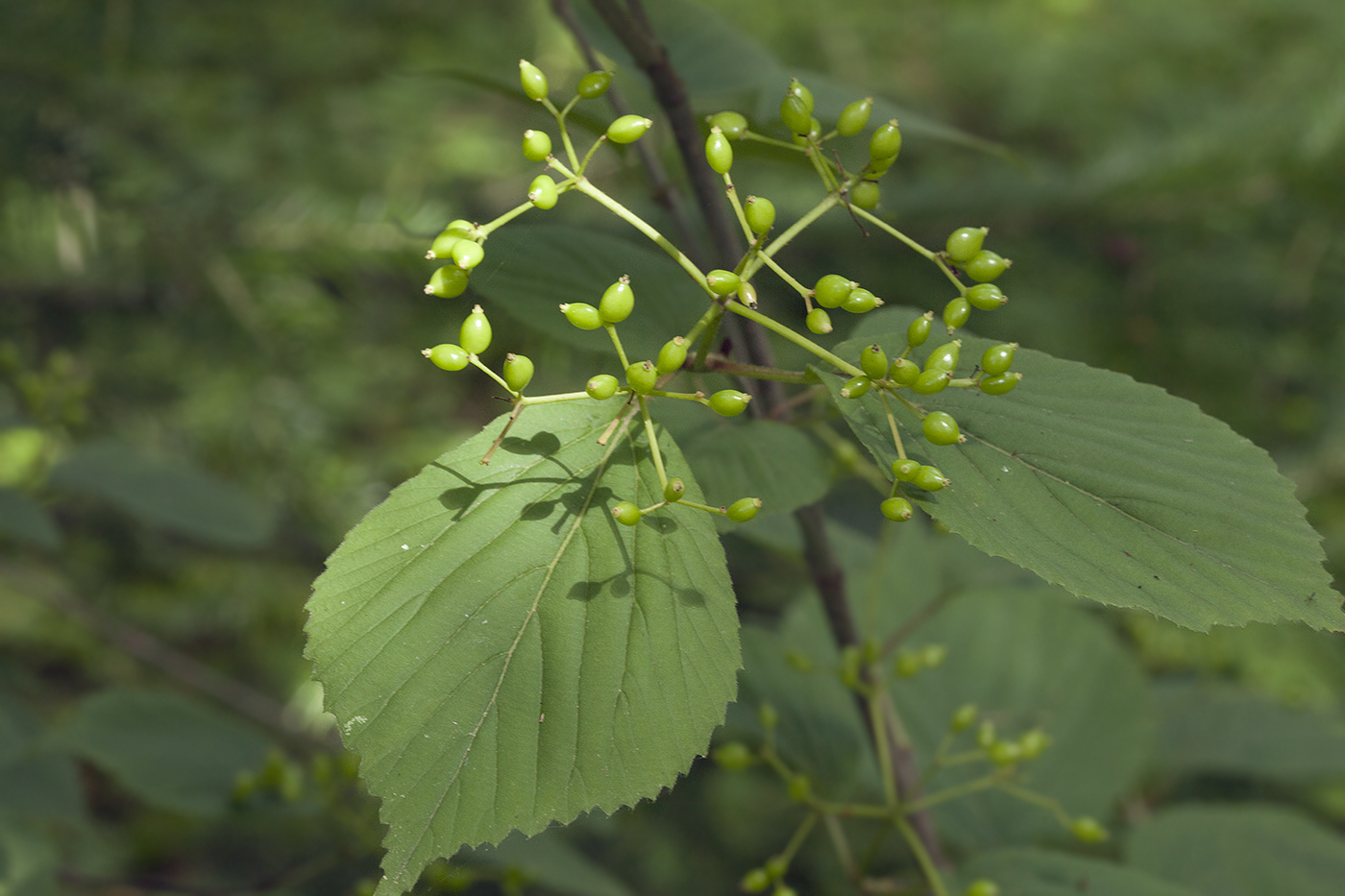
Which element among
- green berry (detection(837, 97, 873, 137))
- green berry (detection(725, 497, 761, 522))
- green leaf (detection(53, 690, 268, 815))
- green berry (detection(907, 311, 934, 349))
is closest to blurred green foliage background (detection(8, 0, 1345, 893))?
green leaf (detection(53, 690, 268, 815))

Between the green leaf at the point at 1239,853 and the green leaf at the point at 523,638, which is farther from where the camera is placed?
the green leaf at the point at 1239,853

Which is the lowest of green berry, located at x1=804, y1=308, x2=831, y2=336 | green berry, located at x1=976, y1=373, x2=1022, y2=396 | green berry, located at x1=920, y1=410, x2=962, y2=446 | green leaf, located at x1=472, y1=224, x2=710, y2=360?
green leaf, located at x1=472, y1=224, x2=710, y2=360

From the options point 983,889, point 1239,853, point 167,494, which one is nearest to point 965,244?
point 983,889

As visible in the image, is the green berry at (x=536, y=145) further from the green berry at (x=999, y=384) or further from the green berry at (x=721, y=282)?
the green berry at (x=999, y=384)

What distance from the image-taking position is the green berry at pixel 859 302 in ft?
2.28

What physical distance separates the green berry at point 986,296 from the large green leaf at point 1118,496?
46mm

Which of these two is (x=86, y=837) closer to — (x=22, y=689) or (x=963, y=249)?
(x=22, y=689)

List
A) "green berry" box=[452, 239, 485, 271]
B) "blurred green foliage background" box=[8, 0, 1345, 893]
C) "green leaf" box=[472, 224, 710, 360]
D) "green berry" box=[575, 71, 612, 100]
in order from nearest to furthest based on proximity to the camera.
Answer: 1. "green berry" box=[452, 239, 485, 271]
2. "green berry" box=[575, 71, 612, 100]
3. "green leaf" box=[472, 224, 710, 360]
4. "blurred green foliage background" box=[8, 0, 1345, 893]

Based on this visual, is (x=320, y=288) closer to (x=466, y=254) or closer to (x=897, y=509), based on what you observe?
(x=466, y=254)

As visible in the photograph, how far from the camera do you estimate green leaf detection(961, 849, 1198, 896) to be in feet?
3.36

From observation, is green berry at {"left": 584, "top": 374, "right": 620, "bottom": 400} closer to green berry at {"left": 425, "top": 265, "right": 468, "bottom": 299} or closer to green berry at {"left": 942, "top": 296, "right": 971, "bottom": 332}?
green berry at {"left": 425, "top": 265, "right": 468, "bottom": 299}

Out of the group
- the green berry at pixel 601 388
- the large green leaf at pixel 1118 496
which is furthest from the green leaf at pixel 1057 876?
the green berry at pixel 601 388

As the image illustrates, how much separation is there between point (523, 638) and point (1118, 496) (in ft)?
1.55

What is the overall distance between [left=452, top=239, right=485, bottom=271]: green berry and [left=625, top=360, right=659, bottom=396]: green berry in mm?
133
